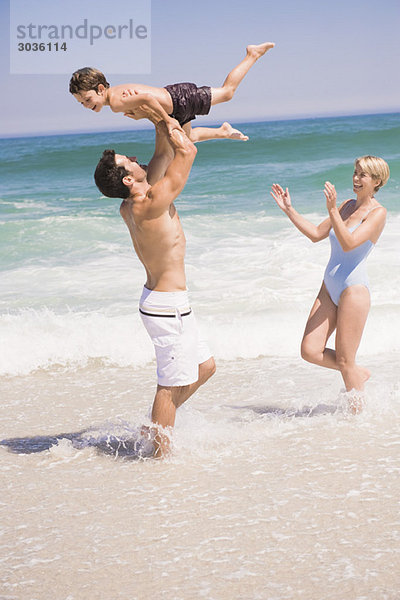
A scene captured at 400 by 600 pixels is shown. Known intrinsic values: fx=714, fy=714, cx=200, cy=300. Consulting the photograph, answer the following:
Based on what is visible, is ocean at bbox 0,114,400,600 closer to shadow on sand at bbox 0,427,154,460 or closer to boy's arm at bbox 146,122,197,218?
shadow on sand at bbox 0,427,154,460

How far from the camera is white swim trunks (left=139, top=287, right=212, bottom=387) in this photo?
404 centimetres

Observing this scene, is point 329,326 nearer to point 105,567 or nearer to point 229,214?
point 105,567

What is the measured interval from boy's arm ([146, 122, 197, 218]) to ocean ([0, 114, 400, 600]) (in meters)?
1.51

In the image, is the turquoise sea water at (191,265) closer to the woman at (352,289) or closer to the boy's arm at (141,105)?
the woman at (352,289)

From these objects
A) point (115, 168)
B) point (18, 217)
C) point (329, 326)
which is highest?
point (115, 168)

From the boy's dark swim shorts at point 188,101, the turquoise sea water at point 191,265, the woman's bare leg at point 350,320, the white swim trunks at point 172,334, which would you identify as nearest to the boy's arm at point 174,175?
the boy's dark swim shorts at point 188,101

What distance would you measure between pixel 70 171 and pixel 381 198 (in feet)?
49.0

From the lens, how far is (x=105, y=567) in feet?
10.5

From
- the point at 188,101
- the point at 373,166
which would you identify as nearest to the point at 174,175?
the point at 188,101

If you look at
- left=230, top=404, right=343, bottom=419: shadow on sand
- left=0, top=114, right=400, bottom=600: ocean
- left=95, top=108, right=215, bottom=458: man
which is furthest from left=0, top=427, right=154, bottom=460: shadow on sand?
left=230, top=404, right=343, bottom=419: shadow on sand

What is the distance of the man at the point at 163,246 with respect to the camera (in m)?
3.83

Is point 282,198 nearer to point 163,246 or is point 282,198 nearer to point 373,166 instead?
point 373,166

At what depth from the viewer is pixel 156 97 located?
13.4ft

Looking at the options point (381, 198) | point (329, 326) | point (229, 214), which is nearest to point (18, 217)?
point (229, 214)
